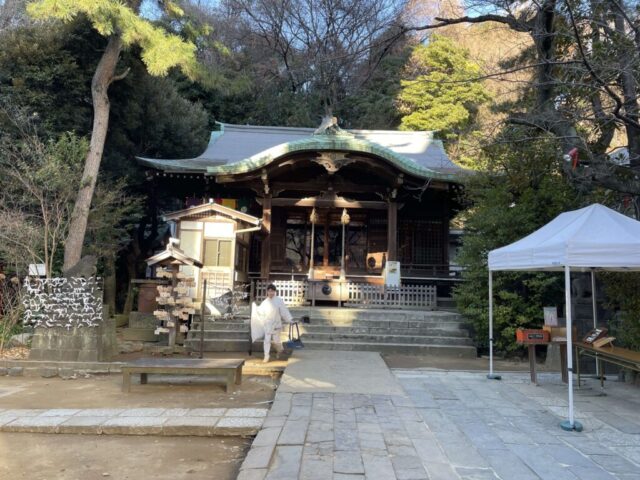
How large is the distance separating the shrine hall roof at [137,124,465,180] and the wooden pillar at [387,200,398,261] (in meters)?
1.52

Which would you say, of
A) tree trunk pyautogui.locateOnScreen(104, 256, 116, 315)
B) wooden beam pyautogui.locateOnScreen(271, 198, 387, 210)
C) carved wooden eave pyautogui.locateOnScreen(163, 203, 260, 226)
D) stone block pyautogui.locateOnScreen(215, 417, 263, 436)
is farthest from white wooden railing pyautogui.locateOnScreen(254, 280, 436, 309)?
stone block pyautogui.locateOnScreen(215, 417, 263, 436)

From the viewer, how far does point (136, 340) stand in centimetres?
1065

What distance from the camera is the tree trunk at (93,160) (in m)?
11.7

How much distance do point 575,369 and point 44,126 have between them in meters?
13.9

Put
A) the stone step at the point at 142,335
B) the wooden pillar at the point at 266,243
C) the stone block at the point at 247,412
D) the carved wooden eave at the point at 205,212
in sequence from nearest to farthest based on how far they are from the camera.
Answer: the stone block at the point at 247,412 < the stone step at the point at 142,335 < the carved wooden eave at the point at 205,212 < the wooden pillar at the point at 266,243

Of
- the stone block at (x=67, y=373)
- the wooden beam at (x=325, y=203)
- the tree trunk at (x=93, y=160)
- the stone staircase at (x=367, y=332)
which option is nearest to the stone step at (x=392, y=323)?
the stone staircase at (x=367, y=332)

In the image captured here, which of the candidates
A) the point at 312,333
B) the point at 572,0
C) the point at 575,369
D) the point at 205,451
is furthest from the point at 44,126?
the point at 575,369

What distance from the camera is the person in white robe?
8.11 metres

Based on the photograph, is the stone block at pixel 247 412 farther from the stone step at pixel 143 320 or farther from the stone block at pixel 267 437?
the stone step at pixel 143 320

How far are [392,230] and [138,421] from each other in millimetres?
10594

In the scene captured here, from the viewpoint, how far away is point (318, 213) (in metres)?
15.8

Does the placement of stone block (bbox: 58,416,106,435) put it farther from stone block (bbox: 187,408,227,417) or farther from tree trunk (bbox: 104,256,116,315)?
tree trunk (bbox: 104,256,116,315)

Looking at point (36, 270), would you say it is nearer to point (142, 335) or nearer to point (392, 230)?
point (142, 335)

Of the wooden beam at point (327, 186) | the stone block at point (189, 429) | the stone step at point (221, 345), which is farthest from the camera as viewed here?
the wooden beam at point (327, 186)
